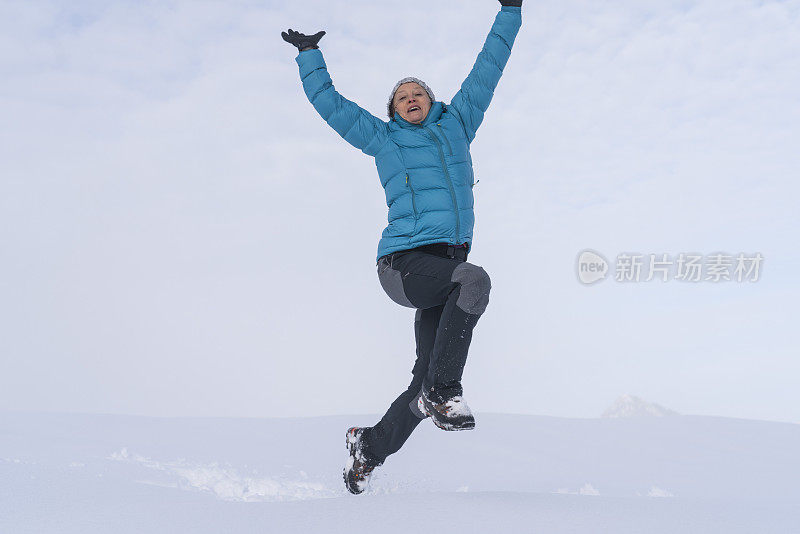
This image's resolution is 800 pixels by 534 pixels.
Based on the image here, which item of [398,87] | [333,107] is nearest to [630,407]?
[398,87]

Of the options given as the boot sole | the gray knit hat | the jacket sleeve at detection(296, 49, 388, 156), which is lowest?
the boot sole

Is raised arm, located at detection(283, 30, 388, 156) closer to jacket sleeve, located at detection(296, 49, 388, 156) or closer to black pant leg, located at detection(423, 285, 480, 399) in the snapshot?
jacket sleeve, located at detection(296, 49, 388, 156)

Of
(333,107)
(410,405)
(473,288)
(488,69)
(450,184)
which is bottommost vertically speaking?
(410,405)

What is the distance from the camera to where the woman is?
356cm

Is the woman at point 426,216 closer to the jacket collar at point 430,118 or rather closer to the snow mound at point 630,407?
the jacket collar at point 430,118

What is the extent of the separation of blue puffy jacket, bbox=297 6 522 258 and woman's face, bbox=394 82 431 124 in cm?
4

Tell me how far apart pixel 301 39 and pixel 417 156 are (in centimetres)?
108

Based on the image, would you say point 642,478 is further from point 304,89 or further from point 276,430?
point 304,89

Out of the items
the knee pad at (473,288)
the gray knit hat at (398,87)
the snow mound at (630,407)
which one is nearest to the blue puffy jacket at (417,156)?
the gray knit hat at (398,87)

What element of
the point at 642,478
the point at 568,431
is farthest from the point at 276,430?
the point at 642,478

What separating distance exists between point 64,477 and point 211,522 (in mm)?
1218

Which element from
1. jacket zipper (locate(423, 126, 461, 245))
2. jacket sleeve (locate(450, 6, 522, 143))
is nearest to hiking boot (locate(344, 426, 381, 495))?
jacket zipper (locate(423, 126, 461, 245))

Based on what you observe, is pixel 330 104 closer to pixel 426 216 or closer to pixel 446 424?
pixel 426 216

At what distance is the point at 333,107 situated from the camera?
13.2 feet
